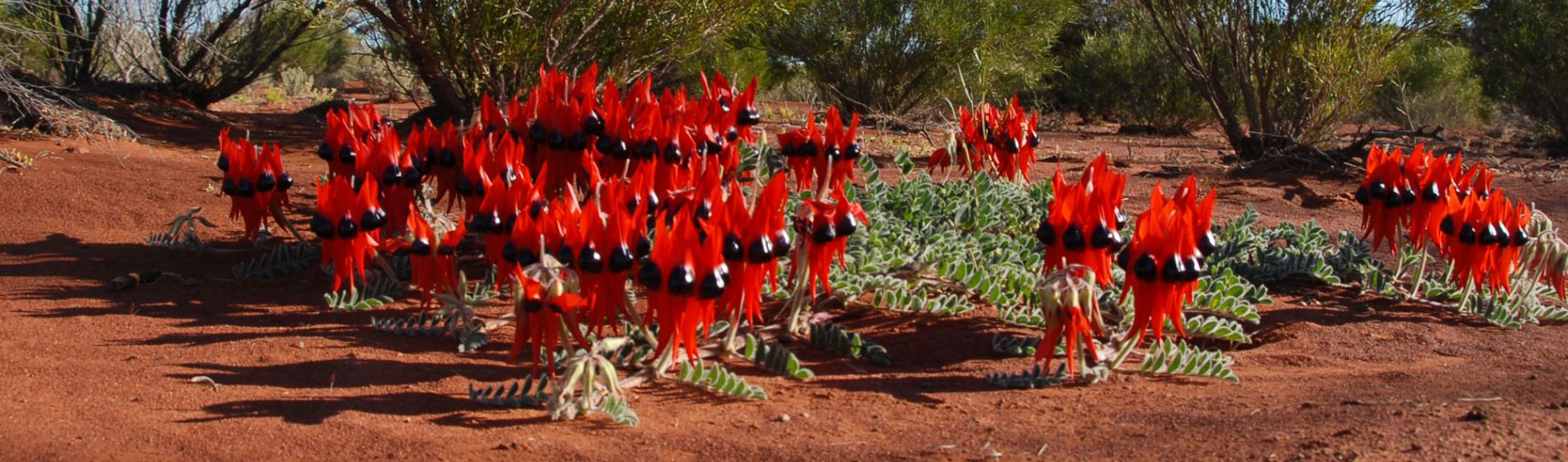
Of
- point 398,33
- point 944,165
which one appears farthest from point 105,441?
point 398,33

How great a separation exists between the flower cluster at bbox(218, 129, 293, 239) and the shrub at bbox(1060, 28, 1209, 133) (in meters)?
9.75

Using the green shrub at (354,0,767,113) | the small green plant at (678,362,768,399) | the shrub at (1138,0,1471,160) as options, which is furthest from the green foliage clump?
the shrub at (1138,0,1471,160)

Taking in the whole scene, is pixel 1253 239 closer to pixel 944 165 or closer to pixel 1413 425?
pixel 944 165

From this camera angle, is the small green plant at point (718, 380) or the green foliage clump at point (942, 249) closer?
the small green plant at point (718, 380)

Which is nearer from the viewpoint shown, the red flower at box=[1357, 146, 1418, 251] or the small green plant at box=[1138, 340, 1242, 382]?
the small green plant at box=[1138, 340, 1242, 382]

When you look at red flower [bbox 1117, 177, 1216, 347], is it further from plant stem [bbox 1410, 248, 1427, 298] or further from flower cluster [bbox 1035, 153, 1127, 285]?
plant stem [bbox 1410, 248, 1427, 298]

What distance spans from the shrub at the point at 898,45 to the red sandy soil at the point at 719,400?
7.05 m

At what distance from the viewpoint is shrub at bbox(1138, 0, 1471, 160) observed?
7.73 m

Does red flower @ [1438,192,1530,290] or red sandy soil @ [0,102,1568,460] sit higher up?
red flower @ [1438,192,1530,290]

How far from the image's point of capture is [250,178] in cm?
335

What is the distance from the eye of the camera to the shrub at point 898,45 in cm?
1074

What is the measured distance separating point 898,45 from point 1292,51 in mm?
3741

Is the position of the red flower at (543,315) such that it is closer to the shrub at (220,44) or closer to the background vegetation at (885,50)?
the background vegetation at (885,50)

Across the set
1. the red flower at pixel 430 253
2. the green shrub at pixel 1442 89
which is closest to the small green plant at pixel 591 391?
the red flower at pixel 430 253
